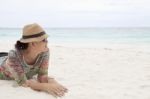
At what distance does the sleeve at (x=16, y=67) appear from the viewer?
325 centimetres

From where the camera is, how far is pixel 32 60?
11.0ft

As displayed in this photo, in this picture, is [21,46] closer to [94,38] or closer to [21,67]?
[21,67]

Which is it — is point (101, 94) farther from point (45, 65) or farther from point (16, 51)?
point (16, 51)

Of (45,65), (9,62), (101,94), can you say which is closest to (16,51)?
(9,62)

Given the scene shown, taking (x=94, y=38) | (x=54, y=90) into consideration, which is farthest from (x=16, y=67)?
(x=94, y=38)

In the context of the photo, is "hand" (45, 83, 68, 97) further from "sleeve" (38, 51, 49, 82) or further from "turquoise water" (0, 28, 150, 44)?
"turquoise water" (0, 28, 150, 44)

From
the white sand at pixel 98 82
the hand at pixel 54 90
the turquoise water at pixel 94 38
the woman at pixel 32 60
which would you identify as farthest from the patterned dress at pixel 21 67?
the turquoise water at pixel 94 38

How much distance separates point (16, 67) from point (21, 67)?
5 centimetres

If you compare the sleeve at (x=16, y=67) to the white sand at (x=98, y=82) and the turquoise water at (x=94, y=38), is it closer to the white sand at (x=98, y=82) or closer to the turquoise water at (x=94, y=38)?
the white sand at (x=98, y=82)

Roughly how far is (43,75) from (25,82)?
228mm

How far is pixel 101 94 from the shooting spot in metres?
3.53

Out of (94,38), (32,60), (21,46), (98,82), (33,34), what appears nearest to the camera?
(33,34)

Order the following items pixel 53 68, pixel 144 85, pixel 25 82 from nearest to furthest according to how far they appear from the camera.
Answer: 1. pixel 25 82
2. pixel 144 85
3. pixel 53 68

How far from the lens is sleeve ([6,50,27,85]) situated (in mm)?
3254
